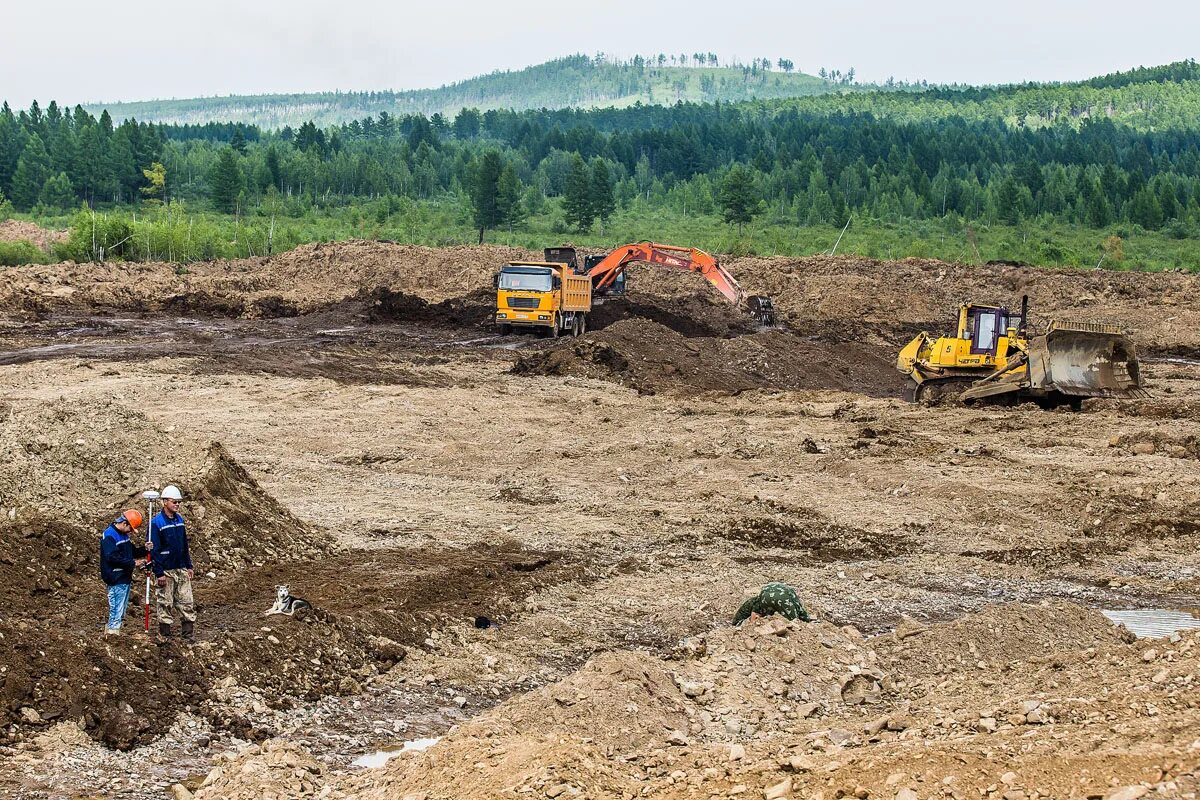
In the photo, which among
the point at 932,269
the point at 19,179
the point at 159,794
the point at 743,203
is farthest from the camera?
the point at 19,179

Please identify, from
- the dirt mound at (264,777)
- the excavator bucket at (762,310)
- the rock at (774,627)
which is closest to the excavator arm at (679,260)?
the excavator bucket at (762,310)

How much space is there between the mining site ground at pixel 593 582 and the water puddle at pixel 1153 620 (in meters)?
0.51

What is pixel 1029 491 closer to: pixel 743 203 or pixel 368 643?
pixel 368 643

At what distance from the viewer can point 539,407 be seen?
2692 cm

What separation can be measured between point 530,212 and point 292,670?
92327mm

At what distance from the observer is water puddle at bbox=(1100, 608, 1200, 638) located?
13227mm

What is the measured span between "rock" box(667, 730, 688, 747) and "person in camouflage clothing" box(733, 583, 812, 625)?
2932 mm

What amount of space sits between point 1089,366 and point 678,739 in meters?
18.2

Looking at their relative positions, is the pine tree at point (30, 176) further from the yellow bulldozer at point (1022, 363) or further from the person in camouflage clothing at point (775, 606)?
the person in camouflage clothing at point (775, 606)

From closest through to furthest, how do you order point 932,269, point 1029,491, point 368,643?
point 368,643
point 1029,491
point 932,269

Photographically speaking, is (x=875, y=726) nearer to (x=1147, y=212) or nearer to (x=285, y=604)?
(x=285, y=604)

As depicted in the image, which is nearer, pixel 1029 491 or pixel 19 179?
pixel 1029 491

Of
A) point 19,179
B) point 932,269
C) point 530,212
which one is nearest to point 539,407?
point 932,269

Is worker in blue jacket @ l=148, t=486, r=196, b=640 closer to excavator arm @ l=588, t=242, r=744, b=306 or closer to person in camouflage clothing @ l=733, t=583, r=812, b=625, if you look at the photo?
person in camouflage clothing @ l=733, t=583, r=812, b=625
